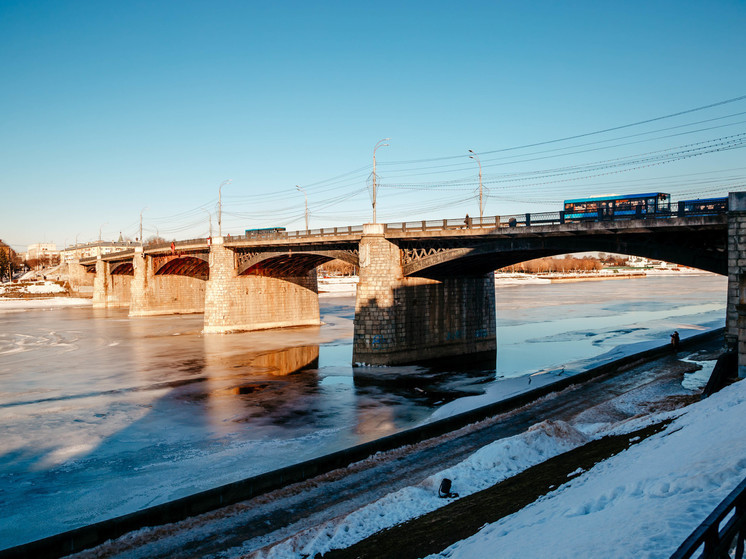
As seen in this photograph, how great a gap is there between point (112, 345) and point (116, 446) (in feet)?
106

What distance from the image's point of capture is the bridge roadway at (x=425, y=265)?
25.9 metres

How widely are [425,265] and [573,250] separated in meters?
9.85

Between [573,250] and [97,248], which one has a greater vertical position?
[97,248]

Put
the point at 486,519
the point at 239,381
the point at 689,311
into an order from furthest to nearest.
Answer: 1. the point at 689,311
2. the point at 239,381
3. the point at 486,519

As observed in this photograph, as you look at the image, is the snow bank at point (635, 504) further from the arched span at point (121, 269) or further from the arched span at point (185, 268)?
the arched span at point (121, 269)

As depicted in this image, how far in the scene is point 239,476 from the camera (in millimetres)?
16453

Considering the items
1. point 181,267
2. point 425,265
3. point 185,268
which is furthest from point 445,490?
point 185,268

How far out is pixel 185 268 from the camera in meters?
84.5

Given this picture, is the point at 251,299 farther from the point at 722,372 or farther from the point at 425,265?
the point at 722,372

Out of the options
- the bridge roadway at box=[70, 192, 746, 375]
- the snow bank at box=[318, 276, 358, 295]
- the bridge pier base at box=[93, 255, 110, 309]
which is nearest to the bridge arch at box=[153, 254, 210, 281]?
the bridge roadway at box=[70, 192, 746, 375]

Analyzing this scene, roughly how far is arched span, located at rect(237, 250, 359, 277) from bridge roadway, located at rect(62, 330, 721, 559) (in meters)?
31.9

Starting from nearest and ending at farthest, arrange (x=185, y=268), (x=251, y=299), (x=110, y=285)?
(x=251, y=299), (x=185, y=268), (x=110, y=285)

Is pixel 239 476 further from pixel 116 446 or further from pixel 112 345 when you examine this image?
pixel 112 345

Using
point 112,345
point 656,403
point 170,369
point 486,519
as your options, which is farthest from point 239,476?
point 112,345
